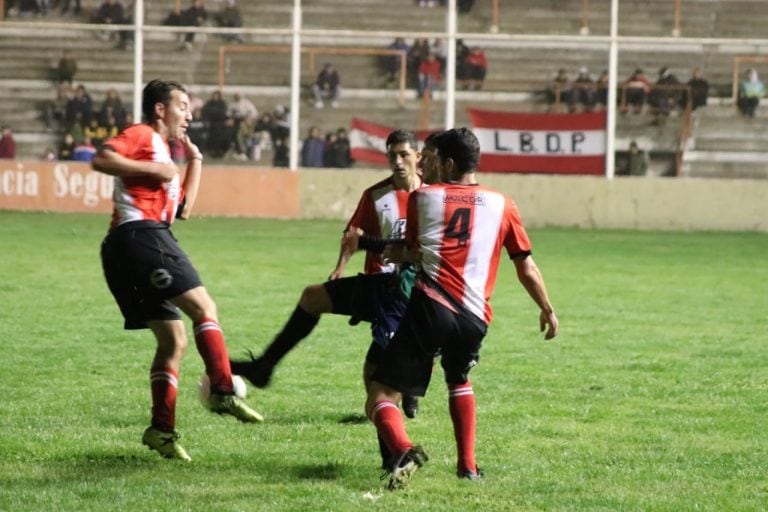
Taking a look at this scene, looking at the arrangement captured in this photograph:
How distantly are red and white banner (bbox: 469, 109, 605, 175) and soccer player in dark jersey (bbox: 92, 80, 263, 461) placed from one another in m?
19.0

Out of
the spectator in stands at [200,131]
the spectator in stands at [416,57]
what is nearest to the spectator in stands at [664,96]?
the spectator in stands at [416,57]

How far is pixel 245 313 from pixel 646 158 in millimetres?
14582

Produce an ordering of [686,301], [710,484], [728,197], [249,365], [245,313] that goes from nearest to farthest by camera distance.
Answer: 1. [710,484]
2. [249,365]
3. [245,313]
4. [686,301]
5. [728,197]

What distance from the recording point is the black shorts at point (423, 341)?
6.42m

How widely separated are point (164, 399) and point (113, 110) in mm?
19846

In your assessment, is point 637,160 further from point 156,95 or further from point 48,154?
point 156,95

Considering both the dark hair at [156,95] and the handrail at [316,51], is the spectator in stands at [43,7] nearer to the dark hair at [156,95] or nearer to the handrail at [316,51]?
the handrail at [316,51]

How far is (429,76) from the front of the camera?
1041 inches

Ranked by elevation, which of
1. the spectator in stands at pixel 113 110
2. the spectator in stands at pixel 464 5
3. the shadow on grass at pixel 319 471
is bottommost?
the shadow on grass at pixel 319 471

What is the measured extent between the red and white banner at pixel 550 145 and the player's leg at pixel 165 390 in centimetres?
1907

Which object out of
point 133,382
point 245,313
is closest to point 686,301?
point 245,313

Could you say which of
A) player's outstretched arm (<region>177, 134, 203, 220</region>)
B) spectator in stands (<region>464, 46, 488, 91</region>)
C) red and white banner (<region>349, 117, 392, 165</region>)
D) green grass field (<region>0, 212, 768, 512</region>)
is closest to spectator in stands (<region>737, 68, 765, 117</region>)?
spectator in stands (<region>464, 46, 488, 91</region>)

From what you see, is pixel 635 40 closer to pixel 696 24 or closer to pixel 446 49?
pixel 696 24

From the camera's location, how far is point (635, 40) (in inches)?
1031
